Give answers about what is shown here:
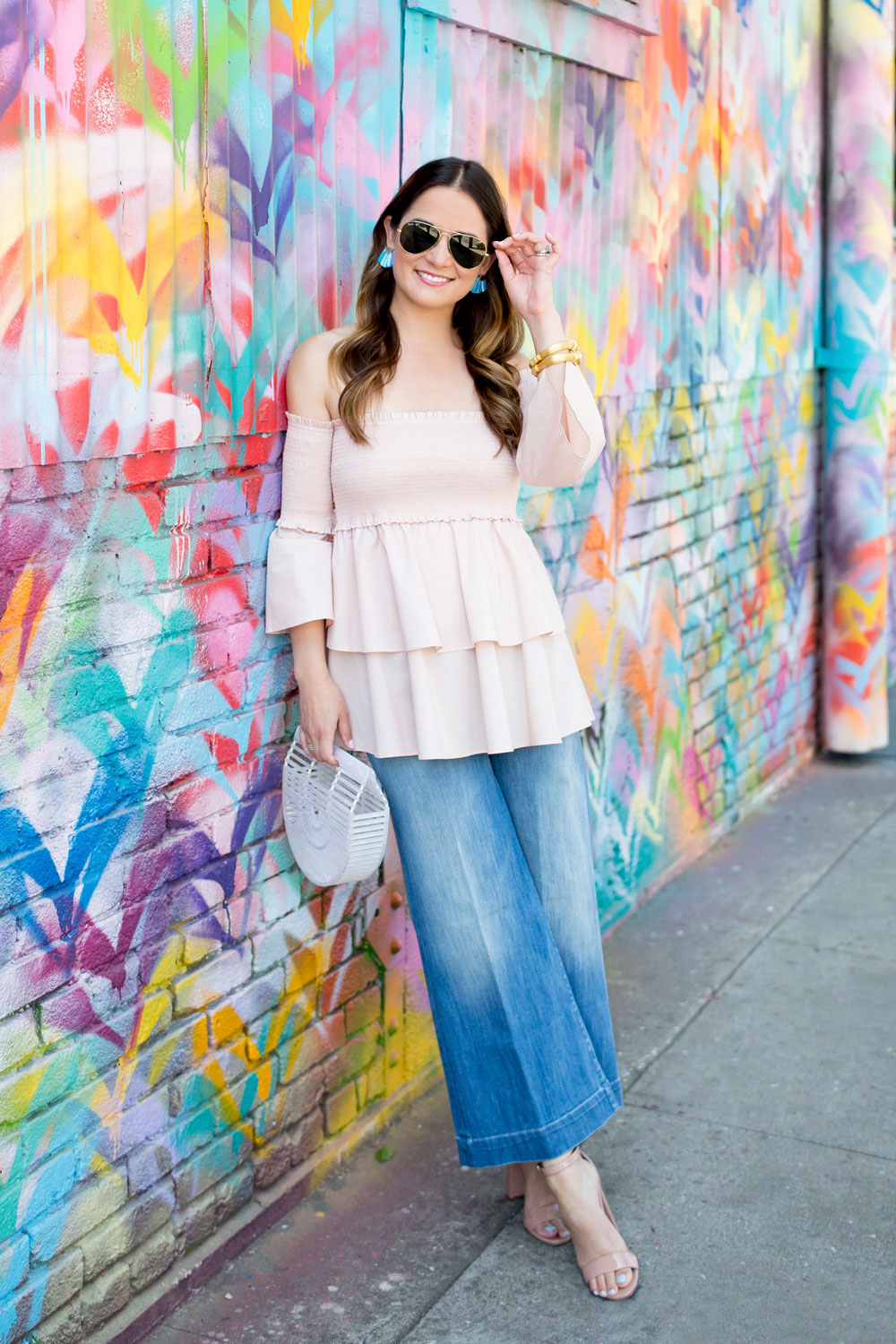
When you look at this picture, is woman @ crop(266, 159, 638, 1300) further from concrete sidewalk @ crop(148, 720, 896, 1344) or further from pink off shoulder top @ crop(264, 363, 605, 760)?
concrete sidewalk @ crop(148, 720, 896, 1344)

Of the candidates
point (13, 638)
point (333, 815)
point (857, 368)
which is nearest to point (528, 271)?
point (333, 815)

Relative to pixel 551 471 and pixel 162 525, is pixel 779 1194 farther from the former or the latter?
pixel 162 525

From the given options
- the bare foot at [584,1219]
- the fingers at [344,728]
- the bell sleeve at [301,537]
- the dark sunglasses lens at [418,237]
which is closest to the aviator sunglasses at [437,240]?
the dark sunglasses lens at [418,237]

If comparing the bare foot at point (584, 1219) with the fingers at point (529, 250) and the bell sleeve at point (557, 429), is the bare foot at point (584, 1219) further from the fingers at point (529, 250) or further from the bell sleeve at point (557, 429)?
the fingers at point (529, 250)

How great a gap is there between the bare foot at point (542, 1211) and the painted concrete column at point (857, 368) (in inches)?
152

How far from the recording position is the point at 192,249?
2564mm

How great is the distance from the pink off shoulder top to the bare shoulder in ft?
0.07

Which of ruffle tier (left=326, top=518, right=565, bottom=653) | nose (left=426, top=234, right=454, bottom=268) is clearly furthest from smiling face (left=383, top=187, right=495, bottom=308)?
ruffle tier (left=326, top=518, right=565, bottom=653)

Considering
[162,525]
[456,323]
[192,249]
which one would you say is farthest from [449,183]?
[162,525]

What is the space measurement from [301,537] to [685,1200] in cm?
158

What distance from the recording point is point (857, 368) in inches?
250

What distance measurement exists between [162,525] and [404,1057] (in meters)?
1.55

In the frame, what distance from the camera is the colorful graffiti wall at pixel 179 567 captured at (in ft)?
7.54

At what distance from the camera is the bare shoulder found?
281cm
